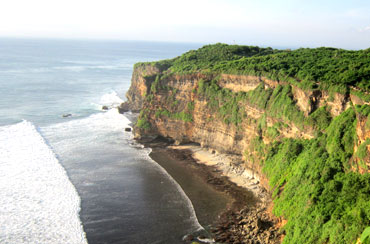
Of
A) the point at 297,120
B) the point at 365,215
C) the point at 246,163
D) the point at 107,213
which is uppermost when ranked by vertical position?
the point at 297,120

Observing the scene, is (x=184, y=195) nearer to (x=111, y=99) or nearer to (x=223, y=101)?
(x=223, y=101)

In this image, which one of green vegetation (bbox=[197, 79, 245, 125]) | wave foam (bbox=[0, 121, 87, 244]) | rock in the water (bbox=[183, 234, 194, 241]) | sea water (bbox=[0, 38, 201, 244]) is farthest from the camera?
green vegetation (bbox=[197, 79, 245, 125])

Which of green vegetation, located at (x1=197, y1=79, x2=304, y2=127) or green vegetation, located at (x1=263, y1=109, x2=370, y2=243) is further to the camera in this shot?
green vegetation, located at (x1=197, y1=79, x2=304, y2=127)

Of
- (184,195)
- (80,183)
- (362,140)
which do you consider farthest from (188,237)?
(80,183)

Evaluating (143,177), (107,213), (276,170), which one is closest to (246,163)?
(276,170)

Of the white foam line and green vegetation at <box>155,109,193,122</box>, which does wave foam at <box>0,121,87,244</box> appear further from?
green vegetation at <box>155,109,193,122</box>

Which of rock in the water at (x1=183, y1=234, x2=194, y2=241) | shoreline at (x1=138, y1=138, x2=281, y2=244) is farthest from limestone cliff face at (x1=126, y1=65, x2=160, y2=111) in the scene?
rock in the water at (x1=183, y1=234, x2=194, y2=241)

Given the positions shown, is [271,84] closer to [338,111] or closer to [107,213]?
[338,111]
